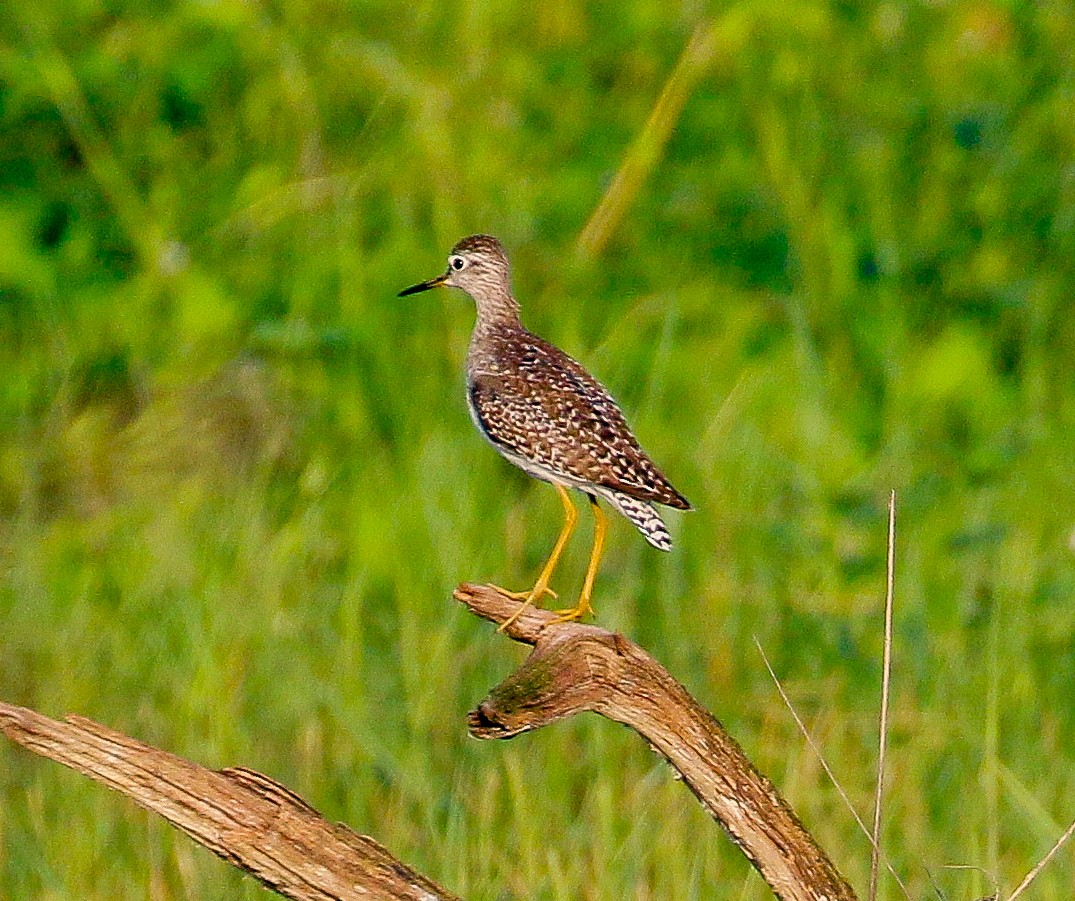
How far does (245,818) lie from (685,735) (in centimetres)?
69

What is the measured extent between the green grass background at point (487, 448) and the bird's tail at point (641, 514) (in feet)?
3.36

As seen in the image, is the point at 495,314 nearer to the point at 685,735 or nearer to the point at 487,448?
the point at 685,735

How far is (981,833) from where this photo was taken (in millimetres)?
5801

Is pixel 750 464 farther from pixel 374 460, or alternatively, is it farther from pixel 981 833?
pixel 981 833

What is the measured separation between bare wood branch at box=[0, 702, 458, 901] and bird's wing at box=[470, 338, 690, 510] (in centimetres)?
142

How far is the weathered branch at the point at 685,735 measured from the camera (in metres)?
3.40

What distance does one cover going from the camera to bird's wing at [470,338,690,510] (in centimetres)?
461

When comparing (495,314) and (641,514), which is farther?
(495,314)

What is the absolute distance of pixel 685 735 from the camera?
341 centimetres

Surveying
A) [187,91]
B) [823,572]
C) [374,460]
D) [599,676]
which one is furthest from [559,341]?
[599,676]

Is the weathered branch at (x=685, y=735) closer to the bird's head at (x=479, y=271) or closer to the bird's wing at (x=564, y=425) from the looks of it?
the bird's wing at (x=564, y=425)

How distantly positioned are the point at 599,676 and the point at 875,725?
125 inches

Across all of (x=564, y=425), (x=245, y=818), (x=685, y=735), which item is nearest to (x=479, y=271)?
(x=564, y=425)

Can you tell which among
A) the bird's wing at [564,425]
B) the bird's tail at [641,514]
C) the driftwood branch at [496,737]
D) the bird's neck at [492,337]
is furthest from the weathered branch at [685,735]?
the bird's neck at [492,337]
